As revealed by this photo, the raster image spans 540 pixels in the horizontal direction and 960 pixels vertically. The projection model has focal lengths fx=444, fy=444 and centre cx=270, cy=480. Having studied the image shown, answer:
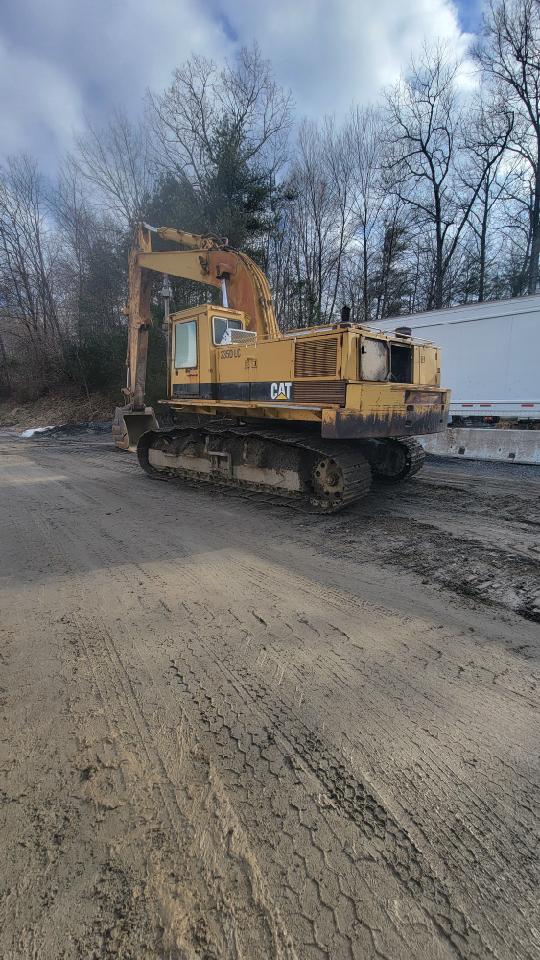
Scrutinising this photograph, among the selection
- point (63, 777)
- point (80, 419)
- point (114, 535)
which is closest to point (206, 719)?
point (63, 777)

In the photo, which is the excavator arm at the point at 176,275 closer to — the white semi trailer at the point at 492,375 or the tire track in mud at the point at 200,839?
the white semi trailer at the point at 492,375

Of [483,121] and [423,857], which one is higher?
[483,121]

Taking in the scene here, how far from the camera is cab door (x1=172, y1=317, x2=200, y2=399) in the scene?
24.5 feet

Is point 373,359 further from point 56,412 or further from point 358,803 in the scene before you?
point 56,412

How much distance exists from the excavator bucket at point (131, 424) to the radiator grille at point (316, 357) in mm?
5232

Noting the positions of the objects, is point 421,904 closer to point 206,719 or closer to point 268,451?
point 206,719

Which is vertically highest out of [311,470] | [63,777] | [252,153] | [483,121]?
[483,121]

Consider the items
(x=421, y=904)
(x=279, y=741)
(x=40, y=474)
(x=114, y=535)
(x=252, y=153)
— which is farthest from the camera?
(x=252, y=153)

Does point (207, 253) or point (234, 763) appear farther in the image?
point (207, 253)

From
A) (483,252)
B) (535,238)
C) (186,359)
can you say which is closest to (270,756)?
(186,359)

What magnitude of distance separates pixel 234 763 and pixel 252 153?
77.2ft

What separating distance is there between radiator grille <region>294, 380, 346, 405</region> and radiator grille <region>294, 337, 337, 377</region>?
0.11 m

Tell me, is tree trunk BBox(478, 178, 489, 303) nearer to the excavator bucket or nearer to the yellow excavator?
the yellow excavator

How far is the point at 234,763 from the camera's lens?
195cm
